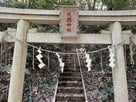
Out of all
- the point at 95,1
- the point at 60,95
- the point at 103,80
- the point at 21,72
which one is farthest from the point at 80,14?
the point at 95,1

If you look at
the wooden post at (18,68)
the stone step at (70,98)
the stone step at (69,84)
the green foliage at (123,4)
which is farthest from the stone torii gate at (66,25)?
the green foliage at (123,4)

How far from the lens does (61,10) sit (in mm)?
5656

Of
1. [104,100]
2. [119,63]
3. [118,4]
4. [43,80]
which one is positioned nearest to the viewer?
[119,63]

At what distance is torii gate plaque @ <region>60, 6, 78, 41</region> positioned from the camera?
5637 mm

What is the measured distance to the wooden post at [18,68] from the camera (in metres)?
5.40

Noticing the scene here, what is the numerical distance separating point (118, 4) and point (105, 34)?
5887 mm

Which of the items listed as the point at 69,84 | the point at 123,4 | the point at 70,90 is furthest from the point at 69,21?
the point at 123,4

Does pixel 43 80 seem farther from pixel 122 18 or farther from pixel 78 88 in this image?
pixel 122 18

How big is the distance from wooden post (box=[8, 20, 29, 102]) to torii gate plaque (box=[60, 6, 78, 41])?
942 mm

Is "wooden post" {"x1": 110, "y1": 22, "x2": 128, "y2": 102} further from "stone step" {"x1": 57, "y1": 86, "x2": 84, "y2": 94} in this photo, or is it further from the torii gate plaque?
"stone step" {"x1": 57, "y1": 86, "x2": 84, "y2": 94}

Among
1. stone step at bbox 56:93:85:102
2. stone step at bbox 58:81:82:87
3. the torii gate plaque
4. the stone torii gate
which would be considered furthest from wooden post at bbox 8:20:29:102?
stone step at bbox 58:81:82:87

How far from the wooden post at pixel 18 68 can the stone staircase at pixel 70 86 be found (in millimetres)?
Answer: 2445

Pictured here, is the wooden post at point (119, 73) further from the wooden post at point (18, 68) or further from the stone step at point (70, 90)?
the stone step at point (70, 90)

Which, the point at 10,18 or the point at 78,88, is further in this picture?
the point at 78,88
